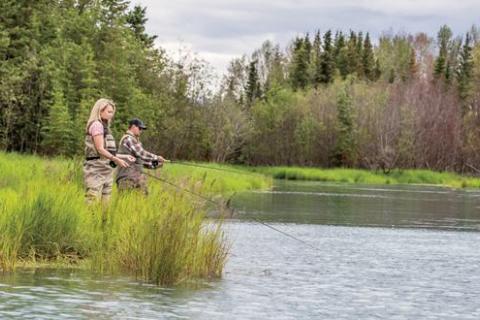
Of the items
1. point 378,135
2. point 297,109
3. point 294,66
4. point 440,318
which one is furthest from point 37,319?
point 294,66

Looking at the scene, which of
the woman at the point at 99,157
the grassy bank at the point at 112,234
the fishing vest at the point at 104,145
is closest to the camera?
the grassy bank at the point at 112,234

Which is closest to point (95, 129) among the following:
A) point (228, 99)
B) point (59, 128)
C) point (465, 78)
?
point (59, 128)

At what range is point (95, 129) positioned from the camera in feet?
37.1

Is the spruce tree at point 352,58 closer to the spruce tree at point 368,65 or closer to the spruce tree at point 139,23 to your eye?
the spruce tree at point 368,65

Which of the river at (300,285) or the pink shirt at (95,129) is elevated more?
the pink shirt at (95,129)

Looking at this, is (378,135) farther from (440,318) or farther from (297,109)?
(440,318)

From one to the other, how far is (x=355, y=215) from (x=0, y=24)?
22035 mm

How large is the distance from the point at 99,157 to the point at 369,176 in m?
51.5

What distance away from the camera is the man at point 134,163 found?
42.6 feet

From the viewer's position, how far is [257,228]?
1952 cm

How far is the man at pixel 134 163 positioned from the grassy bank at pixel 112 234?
Result: 4.28ft

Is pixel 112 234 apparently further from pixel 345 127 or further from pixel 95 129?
pixel 345 127

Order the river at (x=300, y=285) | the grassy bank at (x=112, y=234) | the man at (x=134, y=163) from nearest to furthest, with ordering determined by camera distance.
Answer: the river at (x=300, y=285)
the grassy bank at (x=112, y=234)
the man at (x=134, y=163)

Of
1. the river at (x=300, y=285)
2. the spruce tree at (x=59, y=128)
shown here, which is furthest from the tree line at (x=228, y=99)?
the river at (x=300, y=285)
